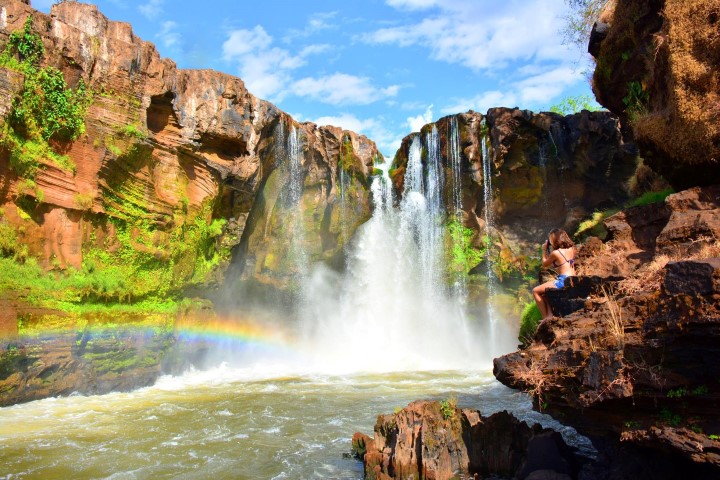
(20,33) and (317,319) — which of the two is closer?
(20,33)

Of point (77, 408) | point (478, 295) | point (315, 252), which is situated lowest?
point (77, 408)

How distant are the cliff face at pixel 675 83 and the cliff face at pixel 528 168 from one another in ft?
43.3

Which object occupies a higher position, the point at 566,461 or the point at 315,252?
the point at 315,252

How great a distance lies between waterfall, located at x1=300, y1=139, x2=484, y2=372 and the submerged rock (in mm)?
16336

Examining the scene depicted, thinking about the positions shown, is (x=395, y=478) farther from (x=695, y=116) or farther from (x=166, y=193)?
(x=166, y=193)

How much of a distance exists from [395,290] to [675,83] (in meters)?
18.3

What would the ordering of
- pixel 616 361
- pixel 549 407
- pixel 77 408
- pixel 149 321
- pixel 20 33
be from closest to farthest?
1. pixel 616 361
2. pixel 549 407
3. pixel 77 408
4. pixel 20 33
5. pixel 149 321

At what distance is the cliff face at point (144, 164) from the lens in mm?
14961

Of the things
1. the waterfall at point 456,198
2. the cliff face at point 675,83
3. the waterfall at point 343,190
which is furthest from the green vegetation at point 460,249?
the cliff face at point 675,83

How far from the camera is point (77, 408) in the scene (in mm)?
13000

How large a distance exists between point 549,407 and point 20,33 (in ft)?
53.9

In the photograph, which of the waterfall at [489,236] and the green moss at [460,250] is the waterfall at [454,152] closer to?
the waterfall at [489,236]

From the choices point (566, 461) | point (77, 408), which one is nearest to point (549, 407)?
point (566, 461)

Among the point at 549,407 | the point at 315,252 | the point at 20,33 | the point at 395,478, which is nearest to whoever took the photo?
the point at 549,407
